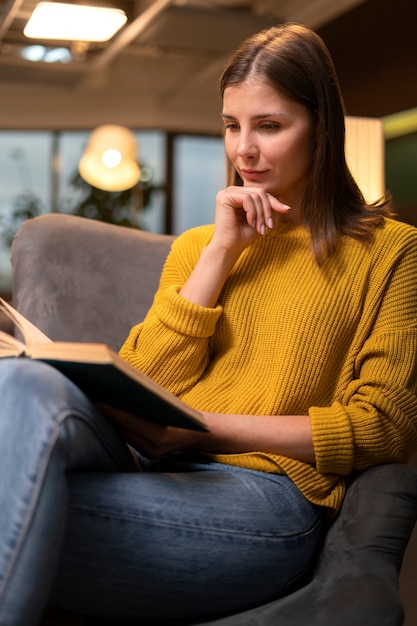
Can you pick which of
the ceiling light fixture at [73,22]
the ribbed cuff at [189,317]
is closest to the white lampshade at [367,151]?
the ribbed cuff at [189,317]

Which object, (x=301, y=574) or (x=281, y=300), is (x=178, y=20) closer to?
(x=281, y=300)

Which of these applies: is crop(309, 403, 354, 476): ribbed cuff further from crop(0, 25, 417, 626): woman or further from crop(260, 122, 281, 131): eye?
crop(260, 122, 281, 131): eye

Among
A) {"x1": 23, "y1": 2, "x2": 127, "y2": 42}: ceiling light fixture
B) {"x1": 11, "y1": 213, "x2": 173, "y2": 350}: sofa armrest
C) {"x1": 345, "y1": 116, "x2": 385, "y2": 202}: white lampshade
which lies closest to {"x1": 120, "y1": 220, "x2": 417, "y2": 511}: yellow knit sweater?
{"x1": 11, "y1": 213, "x2": 173, "y2": 350}: sofa armrest

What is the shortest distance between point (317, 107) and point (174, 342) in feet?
1.58

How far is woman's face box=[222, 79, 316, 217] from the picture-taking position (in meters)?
1.51

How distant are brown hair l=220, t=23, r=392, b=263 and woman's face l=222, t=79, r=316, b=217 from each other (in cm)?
2

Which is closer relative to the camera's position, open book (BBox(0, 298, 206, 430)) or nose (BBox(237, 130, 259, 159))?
open book (BBox(0, 298, 206, 430))

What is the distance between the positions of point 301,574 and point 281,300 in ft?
1.54

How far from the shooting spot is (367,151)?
3.14 m

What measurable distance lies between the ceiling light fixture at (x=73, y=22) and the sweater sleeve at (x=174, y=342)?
3.87 meters

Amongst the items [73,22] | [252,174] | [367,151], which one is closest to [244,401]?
[252,174]

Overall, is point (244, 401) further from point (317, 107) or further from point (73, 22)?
point (73, 22)

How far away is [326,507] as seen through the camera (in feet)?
4.62

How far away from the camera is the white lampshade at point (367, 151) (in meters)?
3.09
